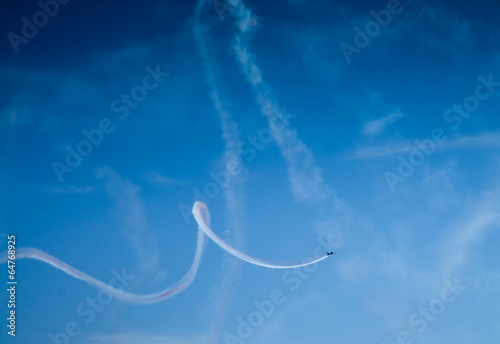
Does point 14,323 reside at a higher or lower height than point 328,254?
lower

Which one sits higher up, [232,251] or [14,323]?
[232,251]

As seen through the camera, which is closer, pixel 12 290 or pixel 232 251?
pixel 12 290

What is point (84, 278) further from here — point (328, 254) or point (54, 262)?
point (328, 254)

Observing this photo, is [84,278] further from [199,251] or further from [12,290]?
[199,251]

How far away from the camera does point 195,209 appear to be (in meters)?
37.9

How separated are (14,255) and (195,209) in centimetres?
1632

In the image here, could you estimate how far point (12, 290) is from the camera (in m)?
33.8

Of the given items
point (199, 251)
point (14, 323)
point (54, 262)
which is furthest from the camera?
point (199, 251)

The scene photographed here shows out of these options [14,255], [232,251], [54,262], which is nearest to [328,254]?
[232,251]

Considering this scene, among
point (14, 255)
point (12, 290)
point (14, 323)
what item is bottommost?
point (14, 323)

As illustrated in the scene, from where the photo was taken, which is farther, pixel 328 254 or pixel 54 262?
pixel 328 254

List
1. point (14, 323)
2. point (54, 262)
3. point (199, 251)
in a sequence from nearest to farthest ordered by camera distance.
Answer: point (14, 323)
point (54, 262)
point (199, 251)

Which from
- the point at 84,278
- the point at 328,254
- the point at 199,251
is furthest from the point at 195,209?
the point at 328,254

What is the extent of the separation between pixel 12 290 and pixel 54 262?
413 centimetres
